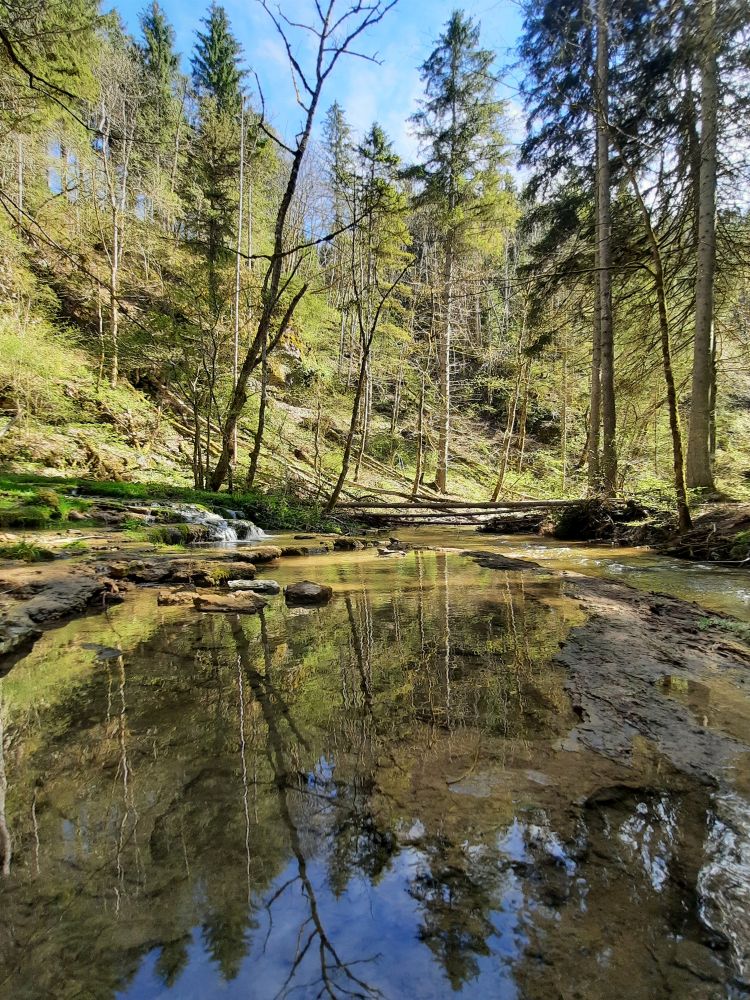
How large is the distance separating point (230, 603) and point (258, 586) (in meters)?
0.76

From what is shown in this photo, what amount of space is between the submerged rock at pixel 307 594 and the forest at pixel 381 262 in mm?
2843

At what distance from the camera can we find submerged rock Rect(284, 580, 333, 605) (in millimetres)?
4098

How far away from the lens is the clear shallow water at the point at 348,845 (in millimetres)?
905

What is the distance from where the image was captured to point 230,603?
3.84m

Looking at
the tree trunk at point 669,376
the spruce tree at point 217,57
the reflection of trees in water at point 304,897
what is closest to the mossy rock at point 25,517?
the reflection of trees in water at point 304,897

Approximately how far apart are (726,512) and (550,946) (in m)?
7.49

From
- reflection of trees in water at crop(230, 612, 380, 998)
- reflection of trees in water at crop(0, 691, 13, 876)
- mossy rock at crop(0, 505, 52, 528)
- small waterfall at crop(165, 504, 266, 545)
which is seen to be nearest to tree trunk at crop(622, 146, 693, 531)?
reflection of trees in water at crop(230, 612, 380, 998)

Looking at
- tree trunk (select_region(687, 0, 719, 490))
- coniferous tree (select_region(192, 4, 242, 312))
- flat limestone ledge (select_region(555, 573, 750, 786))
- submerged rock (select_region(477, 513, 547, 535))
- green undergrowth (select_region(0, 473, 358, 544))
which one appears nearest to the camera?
flat limestone ledge (select_region(555, 573, 750, 786))

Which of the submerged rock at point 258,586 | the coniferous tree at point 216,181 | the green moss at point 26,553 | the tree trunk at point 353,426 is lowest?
the submerged rock at point 258,586

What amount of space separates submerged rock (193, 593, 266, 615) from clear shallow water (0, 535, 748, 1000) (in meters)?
1.30

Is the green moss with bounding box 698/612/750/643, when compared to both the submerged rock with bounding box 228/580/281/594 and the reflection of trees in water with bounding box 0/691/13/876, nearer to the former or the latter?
the submerged rock with bounding box 228/580/281/594

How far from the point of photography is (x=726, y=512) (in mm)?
6719

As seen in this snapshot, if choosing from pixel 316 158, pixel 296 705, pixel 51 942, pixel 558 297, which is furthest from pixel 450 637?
pixel 316 158

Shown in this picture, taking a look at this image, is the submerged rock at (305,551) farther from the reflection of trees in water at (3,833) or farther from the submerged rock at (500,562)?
the reflection of trees in water at (3,833)
